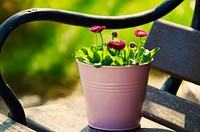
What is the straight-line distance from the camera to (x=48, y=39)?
12.4 ft

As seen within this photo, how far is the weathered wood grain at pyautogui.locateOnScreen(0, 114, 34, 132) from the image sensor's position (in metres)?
1.71

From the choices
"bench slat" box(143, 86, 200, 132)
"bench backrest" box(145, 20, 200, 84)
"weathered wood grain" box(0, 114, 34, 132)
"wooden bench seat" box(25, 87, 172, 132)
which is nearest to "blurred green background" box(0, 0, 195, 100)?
"bench backrest" box(145, 20, 200, 84)

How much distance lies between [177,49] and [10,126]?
0.75 meters

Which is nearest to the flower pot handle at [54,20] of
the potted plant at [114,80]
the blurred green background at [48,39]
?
the potted plant at [114,80]

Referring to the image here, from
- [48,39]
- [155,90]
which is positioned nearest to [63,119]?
[155,90]

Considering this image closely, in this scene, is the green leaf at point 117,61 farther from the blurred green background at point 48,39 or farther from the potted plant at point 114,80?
the blurred green background at point 48,39

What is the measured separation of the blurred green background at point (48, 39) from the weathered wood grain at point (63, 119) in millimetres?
1720

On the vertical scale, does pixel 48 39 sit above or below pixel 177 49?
below

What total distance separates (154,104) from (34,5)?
6.10 feet

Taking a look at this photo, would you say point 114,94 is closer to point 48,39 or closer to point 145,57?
point 145,57

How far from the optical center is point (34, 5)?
375 centimetres

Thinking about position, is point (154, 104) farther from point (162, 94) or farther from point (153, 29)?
point (153, 29)

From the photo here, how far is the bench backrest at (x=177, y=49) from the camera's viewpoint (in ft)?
7.16

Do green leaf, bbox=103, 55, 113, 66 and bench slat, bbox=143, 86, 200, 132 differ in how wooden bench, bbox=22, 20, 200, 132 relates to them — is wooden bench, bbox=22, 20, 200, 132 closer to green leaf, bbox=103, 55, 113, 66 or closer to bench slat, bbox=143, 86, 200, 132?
bench slat, bbox=143, 86, 200, 132
